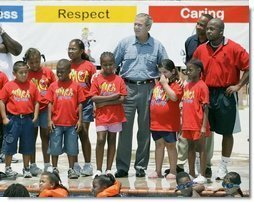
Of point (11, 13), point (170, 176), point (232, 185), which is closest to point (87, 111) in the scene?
point (170, 176)

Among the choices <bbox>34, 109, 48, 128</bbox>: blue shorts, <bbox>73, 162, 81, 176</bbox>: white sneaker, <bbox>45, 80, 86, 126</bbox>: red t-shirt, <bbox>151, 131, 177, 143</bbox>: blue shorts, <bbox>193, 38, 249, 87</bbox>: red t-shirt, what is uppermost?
<bbox>193, 38, 249, 87</bbox>: red t-shirt

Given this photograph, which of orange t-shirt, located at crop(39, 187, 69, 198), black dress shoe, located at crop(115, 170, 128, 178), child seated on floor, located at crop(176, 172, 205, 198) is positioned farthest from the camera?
black dress shoe, located at crop(115, 170, 128, 178)

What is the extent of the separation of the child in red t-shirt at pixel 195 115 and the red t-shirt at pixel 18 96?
5.78ft

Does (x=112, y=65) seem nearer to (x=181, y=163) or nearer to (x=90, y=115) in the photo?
(x=90, y=115)

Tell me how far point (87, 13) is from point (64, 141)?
7.42 feet

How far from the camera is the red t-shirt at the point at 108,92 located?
10.0 meters

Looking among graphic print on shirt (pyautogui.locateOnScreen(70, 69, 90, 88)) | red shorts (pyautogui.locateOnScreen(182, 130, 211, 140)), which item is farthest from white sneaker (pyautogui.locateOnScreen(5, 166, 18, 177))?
red shorts (pyautogui.locateOnScreen(182, 130, 211, 140))

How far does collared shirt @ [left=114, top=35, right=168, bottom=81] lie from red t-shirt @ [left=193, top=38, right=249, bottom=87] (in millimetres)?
655

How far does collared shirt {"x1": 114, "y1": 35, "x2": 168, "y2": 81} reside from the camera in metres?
10.3

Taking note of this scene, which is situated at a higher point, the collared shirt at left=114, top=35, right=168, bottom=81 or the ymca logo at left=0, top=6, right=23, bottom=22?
the ymca logo at left=0, top=6, right=23, bottom=22

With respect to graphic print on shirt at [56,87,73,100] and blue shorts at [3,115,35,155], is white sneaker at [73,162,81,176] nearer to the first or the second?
blue shorts at [3,115,35,155]

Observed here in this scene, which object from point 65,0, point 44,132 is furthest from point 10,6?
point 44,132

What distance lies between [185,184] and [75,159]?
1.73 m

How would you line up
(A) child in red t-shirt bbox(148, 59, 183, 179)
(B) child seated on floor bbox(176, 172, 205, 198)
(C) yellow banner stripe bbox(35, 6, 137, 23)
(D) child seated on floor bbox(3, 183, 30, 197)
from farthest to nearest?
(C) yellow banner stripe bbox(35, 6, 137, 23) < (A) child in red t-shirt bbox(148, 59, 183, 179) < (B) child seated on floor bbox(176, 172, 205, 198) < (D) child seated on floor bbox(3, 183, 30, 197)
